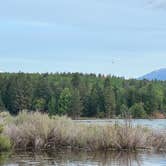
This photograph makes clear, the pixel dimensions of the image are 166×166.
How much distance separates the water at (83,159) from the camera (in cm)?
2380

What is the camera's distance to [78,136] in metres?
29.3

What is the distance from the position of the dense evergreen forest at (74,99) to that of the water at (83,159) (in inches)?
2704

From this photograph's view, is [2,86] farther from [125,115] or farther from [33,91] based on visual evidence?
[125,115]

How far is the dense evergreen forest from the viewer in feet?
346

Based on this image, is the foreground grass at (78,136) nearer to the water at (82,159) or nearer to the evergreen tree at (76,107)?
the water at (82,159)

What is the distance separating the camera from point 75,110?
352ft

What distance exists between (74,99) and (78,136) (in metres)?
81.7

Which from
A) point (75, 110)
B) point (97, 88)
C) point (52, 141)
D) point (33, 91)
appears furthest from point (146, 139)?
point (97, 88)

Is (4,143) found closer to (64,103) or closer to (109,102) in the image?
(64,103)

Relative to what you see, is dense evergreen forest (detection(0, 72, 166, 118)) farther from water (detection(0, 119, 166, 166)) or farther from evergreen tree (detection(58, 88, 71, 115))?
water (detection(0, 119, 166, 166))

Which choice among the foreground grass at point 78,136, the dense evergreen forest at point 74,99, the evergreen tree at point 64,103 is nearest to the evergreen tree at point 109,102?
the dense evergreen forest at point 74,99

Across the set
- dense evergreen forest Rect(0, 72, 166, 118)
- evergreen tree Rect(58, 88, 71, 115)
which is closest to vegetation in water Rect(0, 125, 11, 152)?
dense evergreen forest Rect(0, 72, 166, 118)

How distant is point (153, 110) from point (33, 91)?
21.7 meters

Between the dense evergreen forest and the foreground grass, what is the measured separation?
66101mm
